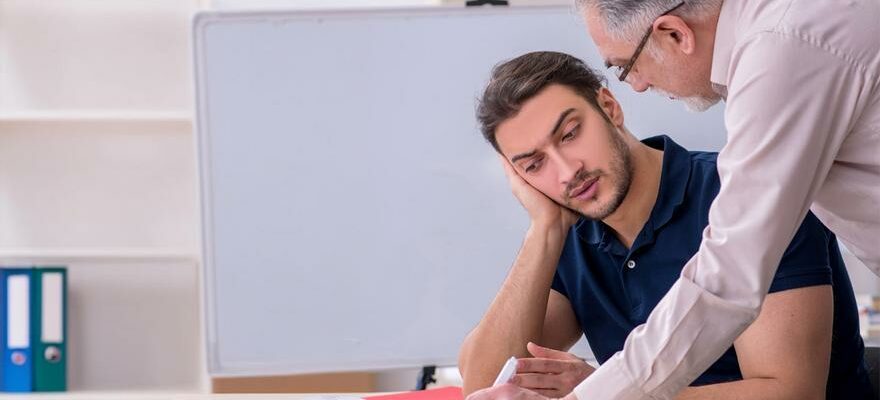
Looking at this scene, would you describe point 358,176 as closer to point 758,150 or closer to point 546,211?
point 546,211

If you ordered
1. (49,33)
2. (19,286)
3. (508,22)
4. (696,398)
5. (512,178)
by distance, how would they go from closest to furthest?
(696,398)
(512,178)
(508,22)
(19,286)
(49,33)

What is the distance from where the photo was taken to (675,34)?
1.42 m

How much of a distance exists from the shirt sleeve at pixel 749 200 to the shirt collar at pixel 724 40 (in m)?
0.07

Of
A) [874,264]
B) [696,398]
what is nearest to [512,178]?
[696,398]

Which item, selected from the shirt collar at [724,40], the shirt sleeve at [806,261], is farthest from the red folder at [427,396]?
the shirt collar at [724,40]

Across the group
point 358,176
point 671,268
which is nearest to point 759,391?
point 671,268

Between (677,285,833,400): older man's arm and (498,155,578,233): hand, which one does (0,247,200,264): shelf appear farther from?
(677,285,833,400): older man's arm

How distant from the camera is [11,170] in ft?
Result: 12.0

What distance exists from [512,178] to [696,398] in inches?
25.1

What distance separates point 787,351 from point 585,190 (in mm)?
445

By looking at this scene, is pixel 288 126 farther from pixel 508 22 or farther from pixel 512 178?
pixel 512 178

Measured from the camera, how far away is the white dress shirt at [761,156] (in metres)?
1.23

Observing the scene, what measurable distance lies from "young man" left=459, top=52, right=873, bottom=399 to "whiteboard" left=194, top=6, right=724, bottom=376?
617 millimetres

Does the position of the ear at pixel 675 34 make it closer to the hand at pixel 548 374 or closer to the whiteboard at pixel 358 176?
the hand at pixel 548 374
